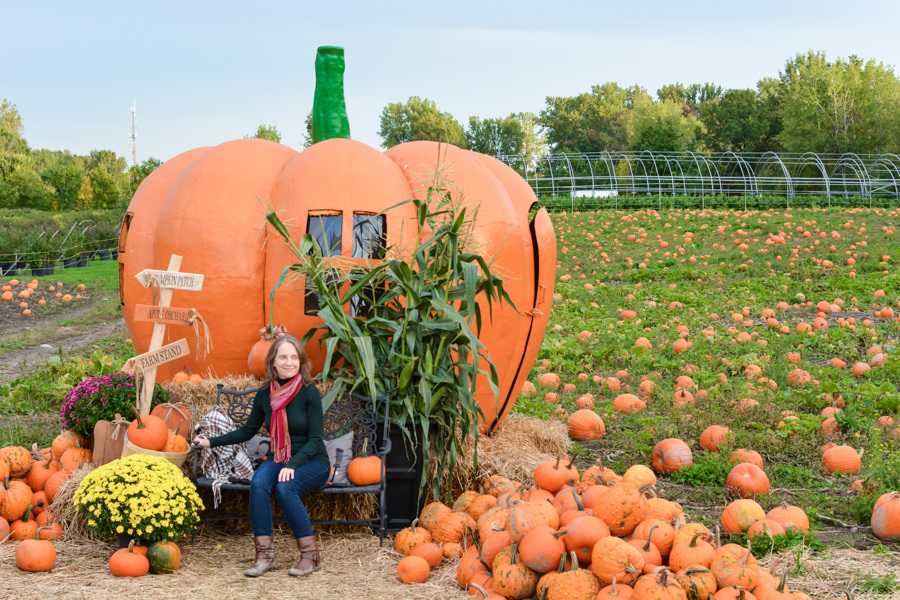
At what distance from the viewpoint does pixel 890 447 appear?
6.02m

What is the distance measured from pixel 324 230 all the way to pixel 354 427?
1394mm

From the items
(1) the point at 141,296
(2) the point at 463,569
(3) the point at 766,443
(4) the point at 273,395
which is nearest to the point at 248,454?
(4) the point at 273,395

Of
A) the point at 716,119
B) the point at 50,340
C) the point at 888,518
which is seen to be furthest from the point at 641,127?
the point at 888,518

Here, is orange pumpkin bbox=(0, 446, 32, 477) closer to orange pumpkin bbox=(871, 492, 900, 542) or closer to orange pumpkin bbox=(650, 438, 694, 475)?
orange pumpkin bbox=(650, 438, 694, 475)

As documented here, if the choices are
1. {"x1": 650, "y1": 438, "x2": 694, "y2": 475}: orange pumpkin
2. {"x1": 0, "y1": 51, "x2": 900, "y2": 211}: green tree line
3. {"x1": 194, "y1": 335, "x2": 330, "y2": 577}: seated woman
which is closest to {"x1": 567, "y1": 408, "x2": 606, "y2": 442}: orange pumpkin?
{"x1": 650, "y1": 438, "x2": 694, "y2": 475}: orange pumpkin

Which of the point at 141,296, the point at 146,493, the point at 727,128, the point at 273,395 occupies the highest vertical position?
the point at 727,128

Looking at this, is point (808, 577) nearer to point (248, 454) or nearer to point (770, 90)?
point (248, 454)

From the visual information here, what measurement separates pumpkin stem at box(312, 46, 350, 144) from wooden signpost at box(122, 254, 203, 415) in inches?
79.4

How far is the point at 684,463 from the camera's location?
229 inches

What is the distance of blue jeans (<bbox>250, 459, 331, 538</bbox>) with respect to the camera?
422 cm

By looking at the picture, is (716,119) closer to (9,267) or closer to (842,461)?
(9,267)

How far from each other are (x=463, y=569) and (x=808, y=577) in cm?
169

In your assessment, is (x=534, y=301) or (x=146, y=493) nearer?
(x=146, y=493)

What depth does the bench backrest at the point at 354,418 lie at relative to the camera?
15.4 feet
